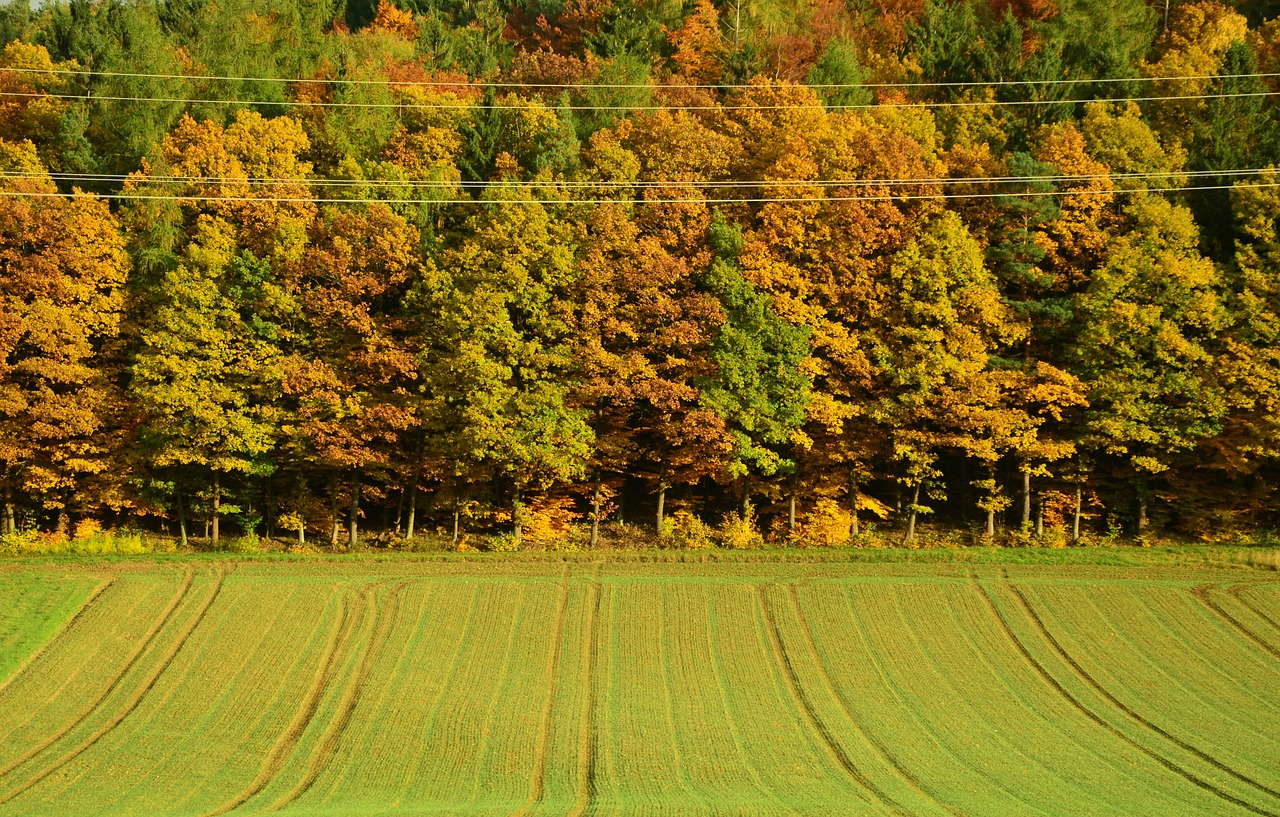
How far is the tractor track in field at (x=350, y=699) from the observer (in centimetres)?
3047

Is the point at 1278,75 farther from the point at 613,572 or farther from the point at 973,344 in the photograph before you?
the point at 613,572

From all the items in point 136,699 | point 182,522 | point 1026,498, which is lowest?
point 136,699

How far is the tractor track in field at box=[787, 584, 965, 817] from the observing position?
29.7m

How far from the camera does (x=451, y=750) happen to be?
3272 centimetres

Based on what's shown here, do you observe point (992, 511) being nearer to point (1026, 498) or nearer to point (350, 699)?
point (1026, 498)

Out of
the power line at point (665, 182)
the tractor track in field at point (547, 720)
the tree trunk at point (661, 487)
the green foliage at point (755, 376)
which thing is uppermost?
the power line at point (665, 182)

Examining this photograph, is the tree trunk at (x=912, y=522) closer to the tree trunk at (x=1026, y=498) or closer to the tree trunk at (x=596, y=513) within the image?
the tree trunk at (x=1026, y=498)

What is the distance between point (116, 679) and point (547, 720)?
1168cm

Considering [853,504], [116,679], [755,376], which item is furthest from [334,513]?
[853,504]

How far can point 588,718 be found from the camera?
3522 cm

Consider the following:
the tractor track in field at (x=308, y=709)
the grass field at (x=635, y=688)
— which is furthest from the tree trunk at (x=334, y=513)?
the tractor track in field at (x=308, y=709)

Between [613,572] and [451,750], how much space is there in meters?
14.7

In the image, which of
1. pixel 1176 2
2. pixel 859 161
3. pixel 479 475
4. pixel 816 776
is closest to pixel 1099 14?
pixel 1176 2

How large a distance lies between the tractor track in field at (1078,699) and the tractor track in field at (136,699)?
944 inches
